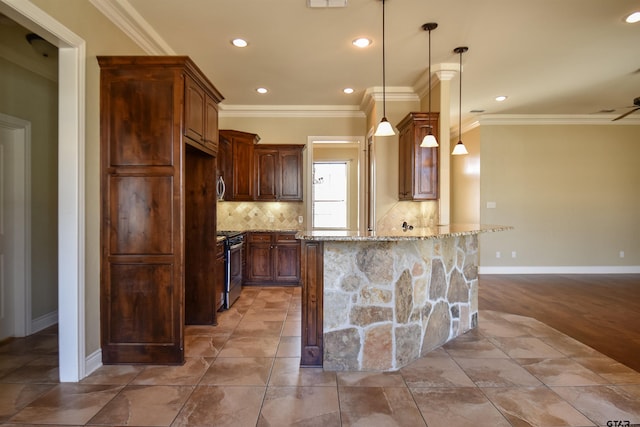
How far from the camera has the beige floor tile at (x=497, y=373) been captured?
8.11 feet

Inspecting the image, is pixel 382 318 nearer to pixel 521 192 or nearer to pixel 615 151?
pixel 521 192

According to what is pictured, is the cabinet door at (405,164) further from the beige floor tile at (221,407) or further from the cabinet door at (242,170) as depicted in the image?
the beige floor tile at (221,407)

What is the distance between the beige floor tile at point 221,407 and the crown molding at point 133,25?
9.95 feet

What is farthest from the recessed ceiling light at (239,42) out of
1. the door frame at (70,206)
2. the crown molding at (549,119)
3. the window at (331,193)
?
the window at (331,193)

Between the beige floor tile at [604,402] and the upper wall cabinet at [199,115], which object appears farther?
the upper wall cabinet at [199,115]

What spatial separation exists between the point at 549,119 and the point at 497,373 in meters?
5.73

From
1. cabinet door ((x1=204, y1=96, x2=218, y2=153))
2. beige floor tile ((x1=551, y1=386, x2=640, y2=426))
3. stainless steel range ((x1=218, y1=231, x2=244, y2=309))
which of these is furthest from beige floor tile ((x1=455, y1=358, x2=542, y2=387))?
cabinet door ((x1=204, y1=96, x2=218, y2=153))

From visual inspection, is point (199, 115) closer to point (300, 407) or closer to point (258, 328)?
point (258, 328)

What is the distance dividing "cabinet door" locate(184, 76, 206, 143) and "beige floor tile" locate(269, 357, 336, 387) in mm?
2030

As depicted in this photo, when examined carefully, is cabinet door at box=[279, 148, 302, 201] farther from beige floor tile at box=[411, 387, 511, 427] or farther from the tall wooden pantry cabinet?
beige floor tile at box=[411, 387, 511, 427]

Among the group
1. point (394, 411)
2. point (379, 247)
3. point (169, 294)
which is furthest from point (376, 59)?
point (394, 411)

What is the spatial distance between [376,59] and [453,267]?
2.54 metres

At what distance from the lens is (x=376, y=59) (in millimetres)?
4059

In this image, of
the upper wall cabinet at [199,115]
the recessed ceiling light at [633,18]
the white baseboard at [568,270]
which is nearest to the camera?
the upper wall cabinet at [199,115]
